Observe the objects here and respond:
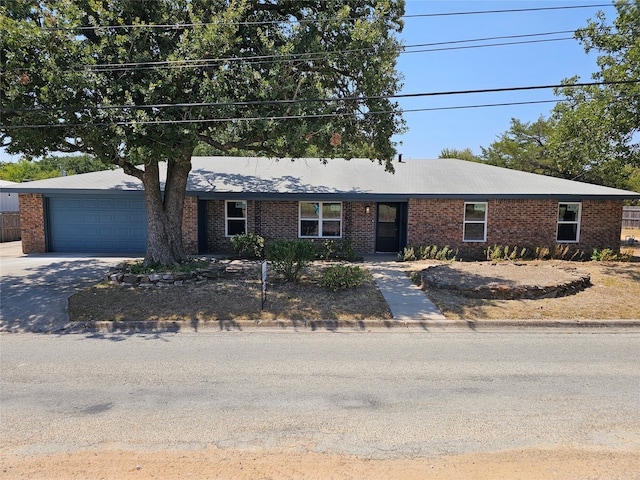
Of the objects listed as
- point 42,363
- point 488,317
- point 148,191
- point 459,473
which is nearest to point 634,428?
point 459,473


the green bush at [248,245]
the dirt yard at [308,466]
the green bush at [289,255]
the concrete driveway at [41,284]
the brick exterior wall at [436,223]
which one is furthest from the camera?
the brick exterior wall at [436,223]

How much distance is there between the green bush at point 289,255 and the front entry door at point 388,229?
6.87 meters

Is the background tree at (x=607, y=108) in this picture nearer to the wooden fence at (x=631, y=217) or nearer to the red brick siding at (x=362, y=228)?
the red brick siding at (x=362, y=228)

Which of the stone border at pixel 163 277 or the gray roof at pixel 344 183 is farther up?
the gray roof at pixel 344 183

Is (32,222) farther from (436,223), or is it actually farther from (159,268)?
(436,223)

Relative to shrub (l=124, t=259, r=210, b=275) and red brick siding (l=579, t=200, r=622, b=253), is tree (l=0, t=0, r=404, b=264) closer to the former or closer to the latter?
shrub (l=124, t=259, r=210, b=275)

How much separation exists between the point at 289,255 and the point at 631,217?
37.3 metres

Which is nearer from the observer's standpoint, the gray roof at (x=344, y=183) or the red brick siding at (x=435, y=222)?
the gray roof at (x=344, y=183)

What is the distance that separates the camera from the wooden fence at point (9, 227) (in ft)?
74.2

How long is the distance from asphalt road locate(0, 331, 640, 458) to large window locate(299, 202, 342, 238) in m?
9.65

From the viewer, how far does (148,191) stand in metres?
11.9

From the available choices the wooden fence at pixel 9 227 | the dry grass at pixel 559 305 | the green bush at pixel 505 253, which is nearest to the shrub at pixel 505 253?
the green bush at pixel 505 253

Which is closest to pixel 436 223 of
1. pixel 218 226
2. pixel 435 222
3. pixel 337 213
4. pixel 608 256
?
pixel 435 222

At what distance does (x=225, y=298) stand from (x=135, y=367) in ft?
12.8
